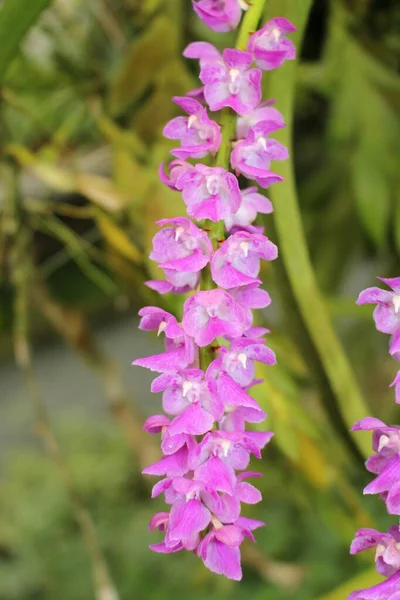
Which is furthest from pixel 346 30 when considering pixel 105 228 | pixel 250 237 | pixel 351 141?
pixel 250 237

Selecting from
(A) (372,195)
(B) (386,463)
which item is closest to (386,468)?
(B) (386,463)

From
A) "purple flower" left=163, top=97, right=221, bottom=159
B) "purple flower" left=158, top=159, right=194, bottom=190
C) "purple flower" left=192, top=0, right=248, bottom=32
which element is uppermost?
"purple flower" left=192, top=0, right=248, bottom=32

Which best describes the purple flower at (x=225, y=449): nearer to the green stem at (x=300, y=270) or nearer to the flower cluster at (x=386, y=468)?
the flower cluster at (x=386, y=468)

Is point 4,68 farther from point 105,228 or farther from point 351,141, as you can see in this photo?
point 351,141

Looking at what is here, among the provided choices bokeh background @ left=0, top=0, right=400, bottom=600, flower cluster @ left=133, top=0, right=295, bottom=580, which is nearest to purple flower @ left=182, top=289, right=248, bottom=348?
flower cluster @ left=133, top=0, right=295, bottom=580

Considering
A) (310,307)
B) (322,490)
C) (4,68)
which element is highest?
(4,68)

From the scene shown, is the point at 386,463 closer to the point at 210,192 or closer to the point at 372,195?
the point at 210,192

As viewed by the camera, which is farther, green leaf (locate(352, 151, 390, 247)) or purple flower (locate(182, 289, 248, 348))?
green leaf (locate(352, 151, 390, 247))

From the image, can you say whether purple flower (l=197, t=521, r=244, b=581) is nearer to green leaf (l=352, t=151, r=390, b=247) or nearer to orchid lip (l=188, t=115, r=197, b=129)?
orchid lip (l=188, t=115, r=197, b=129)
